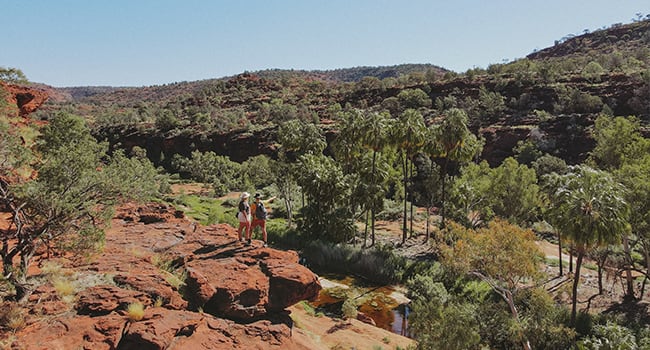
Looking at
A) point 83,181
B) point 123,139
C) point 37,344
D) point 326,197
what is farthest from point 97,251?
point 123,139

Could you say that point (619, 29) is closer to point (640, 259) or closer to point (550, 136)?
point (550, 136)

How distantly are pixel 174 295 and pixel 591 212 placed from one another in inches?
685

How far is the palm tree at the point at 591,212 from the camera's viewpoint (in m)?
16.7

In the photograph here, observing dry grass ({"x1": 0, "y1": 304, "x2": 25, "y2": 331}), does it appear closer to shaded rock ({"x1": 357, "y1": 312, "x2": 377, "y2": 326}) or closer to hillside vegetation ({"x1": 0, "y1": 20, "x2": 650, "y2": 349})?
hillside vegetation ({"x1": 0, "y1": 20, "x2": 650, "y2": 349})

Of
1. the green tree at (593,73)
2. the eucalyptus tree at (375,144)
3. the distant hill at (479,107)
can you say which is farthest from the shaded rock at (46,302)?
the green tree at (593,73)

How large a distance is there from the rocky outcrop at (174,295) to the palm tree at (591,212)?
1203cm

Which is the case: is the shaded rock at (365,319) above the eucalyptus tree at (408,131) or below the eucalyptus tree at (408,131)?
below

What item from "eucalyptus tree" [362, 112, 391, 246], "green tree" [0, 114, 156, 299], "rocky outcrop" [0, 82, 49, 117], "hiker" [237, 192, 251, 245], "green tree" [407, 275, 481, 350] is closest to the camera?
"green tree" [0, 114, 156, 299]

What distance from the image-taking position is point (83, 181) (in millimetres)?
11031

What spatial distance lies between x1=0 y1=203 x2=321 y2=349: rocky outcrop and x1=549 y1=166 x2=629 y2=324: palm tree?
39.5 ft

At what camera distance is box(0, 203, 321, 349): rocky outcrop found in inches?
369

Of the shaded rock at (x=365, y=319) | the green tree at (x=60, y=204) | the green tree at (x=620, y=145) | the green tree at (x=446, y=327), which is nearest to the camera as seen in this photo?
the green tree at (x=60, y=204)

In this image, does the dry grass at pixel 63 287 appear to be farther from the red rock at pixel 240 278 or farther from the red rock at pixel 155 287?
the red rock at pixel 240 278

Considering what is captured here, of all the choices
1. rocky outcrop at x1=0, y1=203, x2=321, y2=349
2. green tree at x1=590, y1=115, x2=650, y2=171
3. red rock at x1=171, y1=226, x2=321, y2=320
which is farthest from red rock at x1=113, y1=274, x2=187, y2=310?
green tree at x1=590, y1=115, x2=650, y2=171
